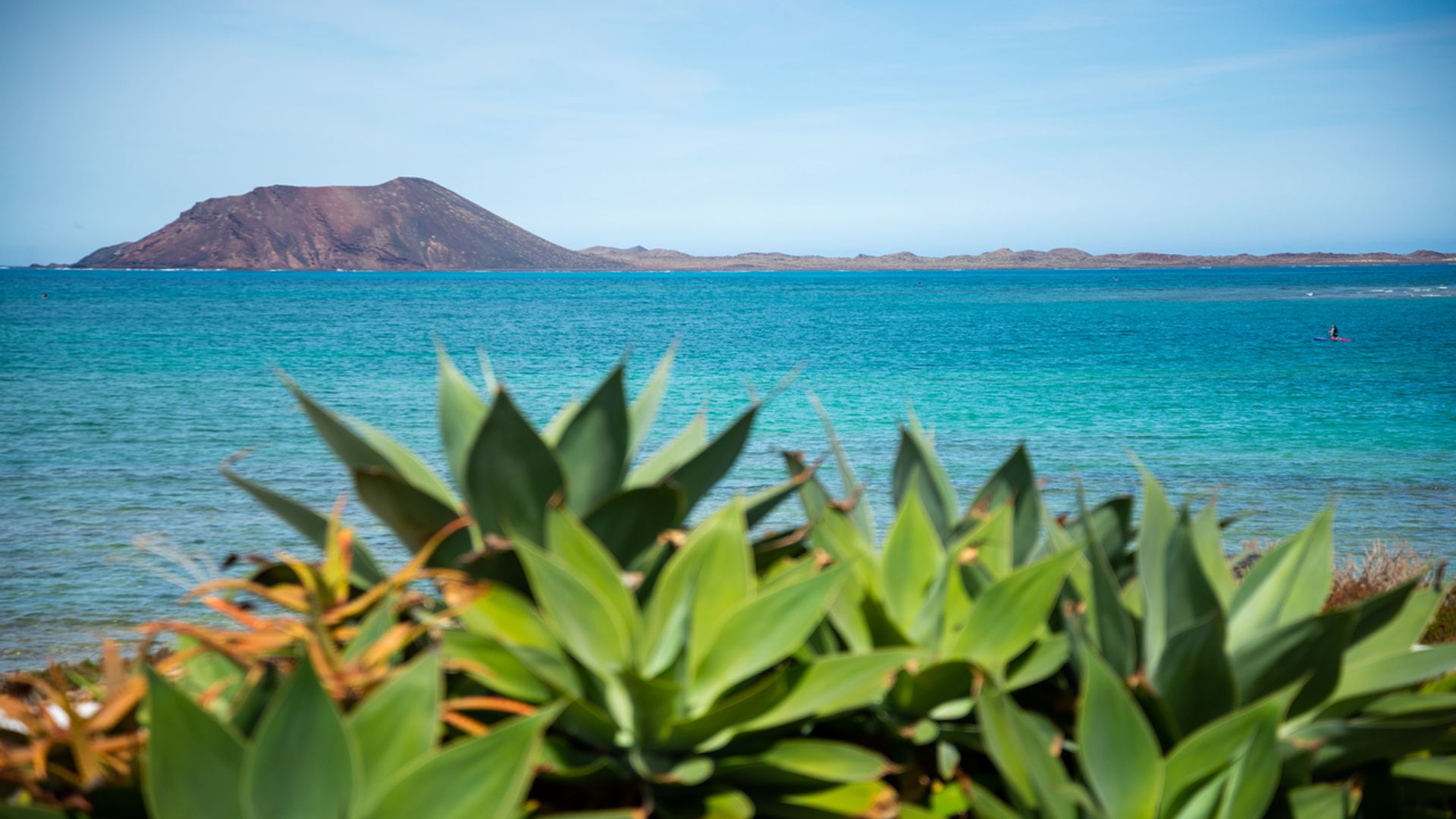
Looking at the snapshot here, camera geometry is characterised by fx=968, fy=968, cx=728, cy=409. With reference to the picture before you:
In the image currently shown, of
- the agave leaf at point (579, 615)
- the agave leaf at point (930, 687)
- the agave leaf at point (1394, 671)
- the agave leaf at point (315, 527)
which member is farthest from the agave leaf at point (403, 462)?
the agave leaf at point (1394, 671)

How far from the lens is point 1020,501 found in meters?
1.83

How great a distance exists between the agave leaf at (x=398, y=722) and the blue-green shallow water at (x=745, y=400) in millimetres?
678

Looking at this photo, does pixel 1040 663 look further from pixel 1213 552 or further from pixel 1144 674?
pixel 1213 552

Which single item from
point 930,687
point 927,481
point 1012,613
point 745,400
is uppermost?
point 927,481

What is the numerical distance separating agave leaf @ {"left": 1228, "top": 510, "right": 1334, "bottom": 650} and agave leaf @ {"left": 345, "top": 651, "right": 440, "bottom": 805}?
1.22 meters

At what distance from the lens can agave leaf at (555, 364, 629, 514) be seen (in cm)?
151

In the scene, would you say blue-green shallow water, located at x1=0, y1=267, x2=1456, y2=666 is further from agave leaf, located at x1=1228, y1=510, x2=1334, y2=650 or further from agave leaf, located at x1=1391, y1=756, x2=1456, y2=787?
agave leaf, located at x1=1391, y1=756, x2=1456, y2=787

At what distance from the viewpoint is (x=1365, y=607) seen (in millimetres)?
1443

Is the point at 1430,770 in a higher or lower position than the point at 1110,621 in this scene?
lower

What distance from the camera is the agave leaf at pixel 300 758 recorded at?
967 millimetres

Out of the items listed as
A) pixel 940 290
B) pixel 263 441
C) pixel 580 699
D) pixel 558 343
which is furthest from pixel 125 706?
pixel 940 290

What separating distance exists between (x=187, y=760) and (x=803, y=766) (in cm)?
73

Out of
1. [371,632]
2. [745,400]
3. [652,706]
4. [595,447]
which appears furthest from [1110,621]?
[745,400]

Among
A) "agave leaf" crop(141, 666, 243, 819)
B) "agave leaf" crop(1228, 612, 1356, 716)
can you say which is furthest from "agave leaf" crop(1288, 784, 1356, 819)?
"agave leaf" crop(141, 666, 243, 819)
